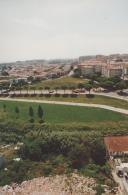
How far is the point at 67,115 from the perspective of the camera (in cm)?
4247

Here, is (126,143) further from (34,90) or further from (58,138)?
(34,90)

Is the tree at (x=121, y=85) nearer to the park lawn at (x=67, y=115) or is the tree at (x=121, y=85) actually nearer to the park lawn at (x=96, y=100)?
the park lawn at (x=96, y=100)

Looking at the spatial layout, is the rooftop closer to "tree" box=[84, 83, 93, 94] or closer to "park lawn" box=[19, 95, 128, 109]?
"park lawn" box=[19, 95, 128, 109]

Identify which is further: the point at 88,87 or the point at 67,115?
the point at 88,87

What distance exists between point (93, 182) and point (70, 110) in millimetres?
20290

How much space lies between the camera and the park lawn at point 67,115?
39844 mm

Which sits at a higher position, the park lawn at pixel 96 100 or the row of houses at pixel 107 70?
the row of houses at pixel 107 70

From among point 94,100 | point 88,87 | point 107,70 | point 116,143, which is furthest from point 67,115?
point 107,70

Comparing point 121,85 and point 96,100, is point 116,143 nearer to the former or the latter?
point 96,100

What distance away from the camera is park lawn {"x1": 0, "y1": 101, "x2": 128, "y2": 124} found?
3984 centimetres

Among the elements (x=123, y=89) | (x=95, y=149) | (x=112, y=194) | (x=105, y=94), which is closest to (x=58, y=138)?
(x=95, y=149)

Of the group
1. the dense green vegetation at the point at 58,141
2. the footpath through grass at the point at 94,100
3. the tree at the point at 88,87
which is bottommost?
the dense green vegetation at the point at 58,141

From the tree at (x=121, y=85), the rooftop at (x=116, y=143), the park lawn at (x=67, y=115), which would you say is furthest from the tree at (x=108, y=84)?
the rooftop at (x=116, y=143)

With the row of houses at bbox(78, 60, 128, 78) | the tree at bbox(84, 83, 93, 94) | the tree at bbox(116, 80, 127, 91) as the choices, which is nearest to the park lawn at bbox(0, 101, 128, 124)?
the tree at bbox(84, 83, 93, 94)
